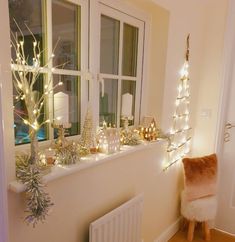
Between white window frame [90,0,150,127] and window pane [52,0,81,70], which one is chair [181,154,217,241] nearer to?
white window frame [90,0,150,127]

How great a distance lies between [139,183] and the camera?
5.97ft

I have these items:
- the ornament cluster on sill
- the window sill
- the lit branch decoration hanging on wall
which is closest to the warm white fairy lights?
the ornament cluster on sill

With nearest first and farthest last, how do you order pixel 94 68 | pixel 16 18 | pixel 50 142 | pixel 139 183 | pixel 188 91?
pixel 16 18, pixel 50 142, pixel 94 68, pixel 139 183, pixel 188 91

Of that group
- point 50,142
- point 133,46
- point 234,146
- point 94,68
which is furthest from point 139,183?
point 234,146

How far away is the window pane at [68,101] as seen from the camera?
128cm

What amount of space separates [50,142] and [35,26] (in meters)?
0.64

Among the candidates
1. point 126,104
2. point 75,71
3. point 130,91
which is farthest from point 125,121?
point 75,71

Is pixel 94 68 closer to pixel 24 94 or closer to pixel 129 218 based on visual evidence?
pixel 24 94

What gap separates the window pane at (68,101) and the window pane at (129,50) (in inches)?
20.1

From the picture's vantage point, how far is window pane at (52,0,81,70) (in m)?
1.36

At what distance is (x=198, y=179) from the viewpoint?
221 centimetres

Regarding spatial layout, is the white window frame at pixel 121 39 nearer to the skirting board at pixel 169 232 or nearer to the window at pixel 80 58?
the window at pixel 80 58

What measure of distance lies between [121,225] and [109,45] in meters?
1.23

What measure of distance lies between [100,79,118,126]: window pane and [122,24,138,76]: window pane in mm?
176
